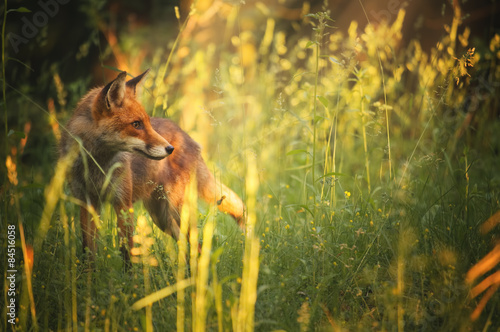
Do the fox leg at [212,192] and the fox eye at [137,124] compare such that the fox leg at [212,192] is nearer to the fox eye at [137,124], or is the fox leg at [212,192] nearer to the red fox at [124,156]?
the red fox at [124,156]

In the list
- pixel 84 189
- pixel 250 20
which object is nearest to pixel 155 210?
pixel 84 189

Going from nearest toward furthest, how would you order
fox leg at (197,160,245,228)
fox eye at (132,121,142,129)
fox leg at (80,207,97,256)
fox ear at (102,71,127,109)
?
fox ear at (102,71,127,109) → fox leg at (80,207,97,256) → fox eye at (132,121,142,129) → fox leg at (197,160,245,228)

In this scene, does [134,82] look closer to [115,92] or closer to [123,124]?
[115,92]

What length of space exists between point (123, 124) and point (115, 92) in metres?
0.25

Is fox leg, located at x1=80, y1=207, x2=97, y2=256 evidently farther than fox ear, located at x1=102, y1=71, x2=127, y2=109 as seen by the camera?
Yes

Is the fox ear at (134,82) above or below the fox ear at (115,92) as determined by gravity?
above

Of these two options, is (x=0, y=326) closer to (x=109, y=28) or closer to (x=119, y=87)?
(x=119, y=87)

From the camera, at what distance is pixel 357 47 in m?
2.87

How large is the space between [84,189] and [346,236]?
2075mm

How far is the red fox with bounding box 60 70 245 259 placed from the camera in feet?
10.6

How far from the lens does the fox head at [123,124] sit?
322 cm

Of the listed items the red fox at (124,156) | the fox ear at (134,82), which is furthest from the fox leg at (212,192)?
the fox ear at (134,82)

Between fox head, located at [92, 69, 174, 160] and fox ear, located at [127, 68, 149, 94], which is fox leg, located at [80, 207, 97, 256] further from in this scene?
fox ear, located at [127, 68, 149, 94]

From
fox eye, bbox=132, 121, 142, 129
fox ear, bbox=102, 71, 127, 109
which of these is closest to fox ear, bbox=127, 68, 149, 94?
fox ear, bbox=102, 71, 127, 109
